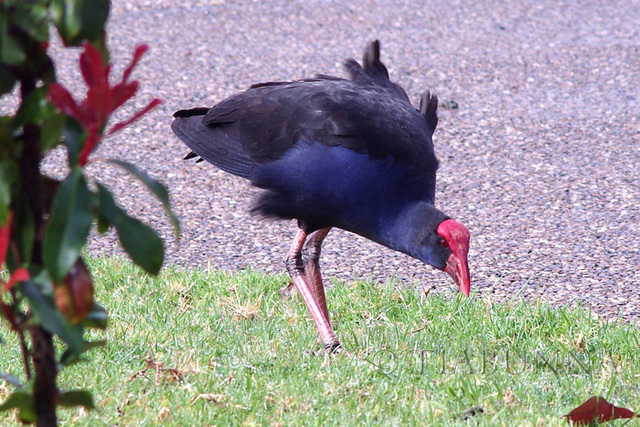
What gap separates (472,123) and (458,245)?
139 inches

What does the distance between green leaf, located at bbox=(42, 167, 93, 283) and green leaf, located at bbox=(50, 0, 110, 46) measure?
0.24m

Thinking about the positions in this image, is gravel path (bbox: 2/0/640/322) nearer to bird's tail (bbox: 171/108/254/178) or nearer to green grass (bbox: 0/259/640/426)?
green grass (bbox: 0/259/640/426)

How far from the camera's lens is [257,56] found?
8.12 m

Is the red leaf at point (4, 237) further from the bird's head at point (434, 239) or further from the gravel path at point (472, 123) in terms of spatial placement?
the gravel path at point (472, 123)

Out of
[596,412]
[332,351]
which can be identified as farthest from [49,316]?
[332,351]

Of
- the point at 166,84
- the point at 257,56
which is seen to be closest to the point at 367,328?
the point at 166,84

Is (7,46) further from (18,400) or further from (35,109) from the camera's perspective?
(18,400)

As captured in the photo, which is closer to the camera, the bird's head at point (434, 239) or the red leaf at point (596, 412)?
the red leaf at point (596, 412)

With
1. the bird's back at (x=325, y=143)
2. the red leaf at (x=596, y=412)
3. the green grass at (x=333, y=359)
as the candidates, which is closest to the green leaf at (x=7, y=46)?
the green grass at (x=333, y=359)

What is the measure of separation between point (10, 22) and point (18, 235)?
41 centimetres

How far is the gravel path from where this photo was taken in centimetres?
488

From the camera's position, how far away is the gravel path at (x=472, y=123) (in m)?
4.88

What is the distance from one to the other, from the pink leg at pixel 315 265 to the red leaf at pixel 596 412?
1422mm

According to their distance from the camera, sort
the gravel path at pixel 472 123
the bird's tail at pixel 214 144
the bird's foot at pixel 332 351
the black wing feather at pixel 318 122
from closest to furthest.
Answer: the bird's foot at pixel 332 351, the black wing feather at pixel 318 122, the bird's tail at pixel 214 144, the gravel path at pixel 472 123
